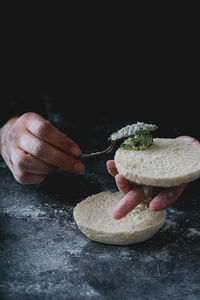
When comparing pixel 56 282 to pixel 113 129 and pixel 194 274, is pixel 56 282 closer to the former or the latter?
pixel 194 274

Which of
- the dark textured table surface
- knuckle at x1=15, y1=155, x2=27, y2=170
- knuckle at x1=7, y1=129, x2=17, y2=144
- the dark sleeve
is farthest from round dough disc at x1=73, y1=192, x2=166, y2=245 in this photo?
the dark sleeve

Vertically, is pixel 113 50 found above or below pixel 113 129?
above

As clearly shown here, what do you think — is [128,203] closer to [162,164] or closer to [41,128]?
[162,164]

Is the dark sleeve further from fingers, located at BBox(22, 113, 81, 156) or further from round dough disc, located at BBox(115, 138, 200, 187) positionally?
round dough disc, located at BBox(115, 138, 200, 187)

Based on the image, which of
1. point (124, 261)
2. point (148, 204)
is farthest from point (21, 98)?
point (124, 261)

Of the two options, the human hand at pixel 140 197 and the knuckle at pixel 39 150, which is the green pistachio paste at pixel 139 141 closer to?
the human hand at pixel 140 197

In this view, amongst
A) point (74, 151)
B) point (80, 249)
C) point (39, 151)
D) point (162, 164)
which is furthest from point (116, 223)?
point (39, 151)
